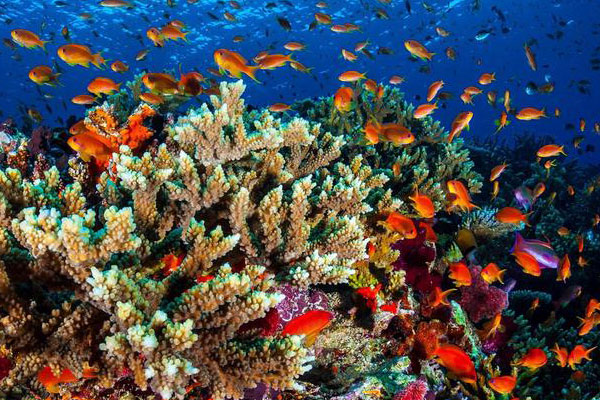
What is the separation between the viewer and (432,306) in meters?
3.70

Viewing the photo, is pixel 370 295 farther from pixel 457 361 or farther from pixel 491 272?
pixel 491 272

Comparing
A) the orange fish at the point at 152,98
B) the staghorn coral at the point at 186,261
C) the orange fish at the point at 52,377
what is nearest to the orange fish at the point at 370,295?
the staghorn coral at the point at 186,261

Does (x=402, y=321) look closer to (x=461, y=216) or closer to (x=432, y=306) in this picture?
(x=432, y=306)

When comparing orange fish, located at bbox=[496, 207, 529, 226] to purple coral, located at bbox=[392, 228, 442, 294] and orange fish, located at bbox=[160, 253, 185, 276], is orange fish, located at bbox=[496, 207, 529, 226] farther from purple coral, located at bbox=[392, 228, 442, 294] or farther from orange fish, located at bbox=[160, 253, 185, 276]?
orange fish, located at bbox=[160, 253, 185, 276]

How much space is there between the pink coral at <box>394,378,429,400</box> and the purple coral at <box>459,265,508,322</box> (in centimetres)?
200

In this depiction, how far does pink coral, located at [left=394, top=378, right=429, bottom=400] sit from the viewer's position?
269cm

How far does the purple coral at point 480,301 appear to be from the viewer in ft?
14.8

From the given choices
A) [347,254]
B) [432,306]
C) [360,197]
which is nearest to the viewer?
[347,254]

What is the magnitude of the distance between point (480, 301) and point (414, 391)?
7.41 ft

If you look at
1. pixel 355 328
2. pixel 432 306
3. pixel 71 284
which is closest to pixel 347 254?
pixel 355 328

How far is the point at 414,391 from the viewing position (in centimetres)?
274

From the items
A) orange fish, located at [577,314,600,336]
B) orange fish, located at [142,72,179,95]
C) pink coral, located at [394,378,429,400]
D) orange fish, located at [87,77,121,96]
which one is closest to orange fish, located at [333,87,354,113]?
orange fish, located at [142,72,179,95]

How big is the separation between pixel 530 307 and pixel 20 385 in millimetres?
6669

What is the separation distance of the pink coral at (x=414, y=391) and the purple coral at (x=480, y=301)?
2.00m
